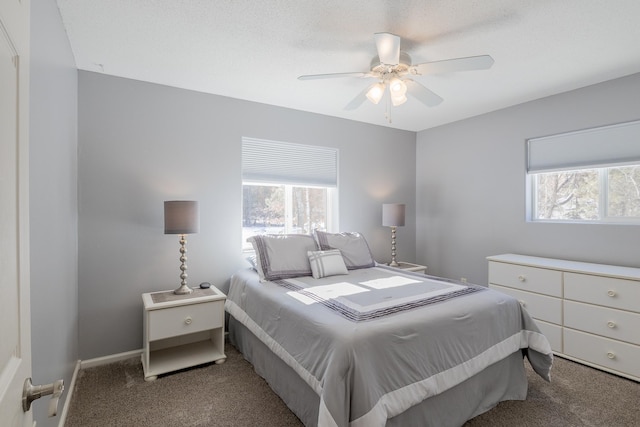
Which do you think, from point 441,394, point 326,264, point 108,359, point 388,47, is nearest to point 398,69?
point 388,47

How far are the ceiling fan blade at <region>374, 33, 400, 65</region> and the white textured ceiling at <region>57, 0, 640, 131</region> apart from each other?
0.53 feet

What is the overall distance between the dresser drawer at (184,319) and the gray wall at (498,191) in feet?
9.85

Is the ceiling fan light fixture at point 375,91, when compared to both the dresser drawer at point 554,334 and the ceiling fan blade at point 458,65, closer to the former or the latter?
the ceiling fan blade at point 458,65

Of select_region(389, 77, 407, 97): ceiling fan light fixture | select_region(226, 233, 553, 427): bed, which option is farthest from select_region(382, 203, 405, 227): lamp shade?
select_region(389, 77, 407, 97): ceiling fan light fixture

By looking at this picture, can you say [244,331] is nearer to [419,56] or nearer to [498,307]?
[498,307]

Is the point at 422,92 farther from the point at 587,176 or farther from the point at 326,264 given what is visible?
the point at 587,176

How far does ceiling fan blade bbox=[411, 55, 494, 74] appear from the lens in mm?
1841

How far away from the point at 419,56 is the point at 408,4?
0.63m

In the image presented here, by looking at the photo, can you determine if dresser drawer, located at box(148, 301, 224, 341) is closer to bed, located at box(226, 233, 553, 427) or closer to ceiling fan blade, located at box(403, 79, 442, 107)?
bed, located at box(226, 233, 553, 427)

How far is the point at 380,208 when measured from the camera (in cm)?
426

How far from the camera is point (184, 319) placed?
2.49m

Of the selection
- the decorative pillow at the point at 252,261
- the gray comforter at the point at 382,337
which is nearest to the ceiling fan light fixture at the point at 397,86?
the gray comforter at the point at 382,337

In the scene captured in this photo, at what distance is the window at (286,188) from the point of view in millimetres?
3385

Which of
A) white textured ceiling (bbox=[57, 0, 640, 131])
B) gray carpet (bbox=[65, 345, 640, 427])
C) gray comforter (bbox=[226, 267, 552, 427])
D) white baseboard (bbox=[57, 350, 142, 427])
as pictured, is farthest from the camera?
white baseboard (bbox=[57, 350, 142, 427])
